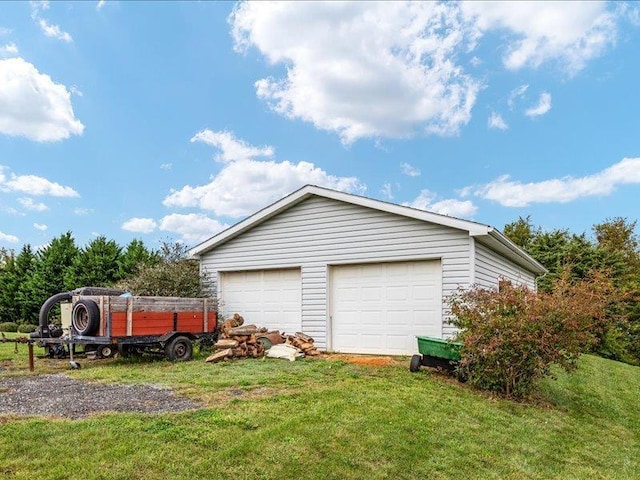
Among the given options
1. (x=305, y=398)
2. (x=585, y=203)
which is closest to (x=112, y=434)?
(x=305, y=398)

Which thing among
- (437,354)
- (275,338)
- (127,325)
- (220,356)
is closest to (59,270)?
(127,325)

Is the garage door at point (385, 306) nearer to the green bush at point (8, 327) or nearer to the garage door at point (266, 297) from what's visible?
the garage door at point (266, 297)

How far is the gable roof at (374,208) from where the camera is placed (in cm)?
993

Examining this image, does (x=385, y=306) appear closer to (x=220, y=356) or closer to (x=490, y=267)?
(x=490, y=267)

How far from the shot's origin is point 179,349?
405 inches

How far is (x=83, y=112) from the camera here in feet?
43.9

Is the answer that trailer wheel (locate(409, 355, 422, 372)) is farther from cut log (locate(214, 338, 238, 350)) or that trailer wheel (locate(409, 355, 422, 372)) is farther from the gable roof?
cut log (locate(214, 338, 238, 350))

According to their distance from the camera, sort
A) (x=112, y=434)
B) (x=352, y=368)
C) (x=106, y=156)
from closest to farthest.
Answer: (x=112, y=434), (x=352, y=368), (x=106, y=156)

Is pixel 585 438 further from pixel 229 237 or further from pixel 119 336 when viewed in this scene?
pixel 229 237

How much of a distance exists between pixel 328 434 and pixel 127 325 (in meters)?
6.21

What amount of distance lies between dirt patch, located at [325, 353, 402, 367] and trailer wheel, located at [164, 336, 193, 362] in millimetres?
3168

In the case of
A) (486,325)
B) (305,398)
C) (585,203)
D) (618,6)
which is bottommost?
(305,398)

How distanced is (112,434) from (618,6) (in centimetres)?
1277

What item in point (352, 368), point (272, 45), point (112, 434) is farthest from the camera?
point (272, 45)
